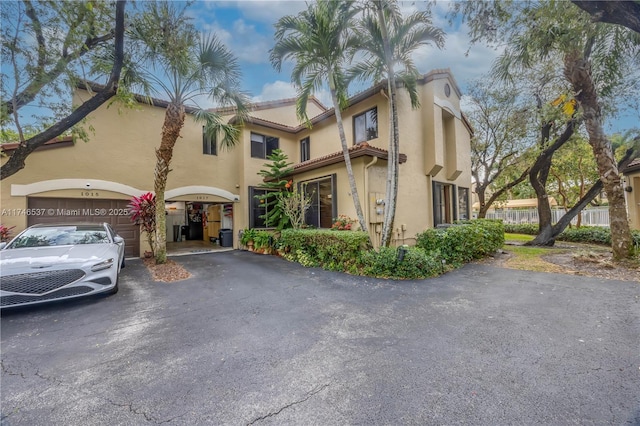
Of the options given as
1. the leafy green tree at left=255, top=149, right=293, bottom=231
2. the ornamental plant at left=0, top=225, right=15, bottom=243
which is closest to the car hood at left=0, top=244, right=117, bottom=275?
the ornamental plant at left=0, top=225, right=15, bottom=243

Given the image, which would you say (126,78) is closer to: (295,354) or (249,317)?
(249,317)

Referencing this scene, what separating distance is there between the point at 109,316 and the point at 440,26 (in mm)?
10540

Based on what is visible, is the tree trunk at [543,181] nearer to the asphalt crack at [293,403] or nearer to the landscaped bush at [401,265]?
the landscaped bush at [401,265]

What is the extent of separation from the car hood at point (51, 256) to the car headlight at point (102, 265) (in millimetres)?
90

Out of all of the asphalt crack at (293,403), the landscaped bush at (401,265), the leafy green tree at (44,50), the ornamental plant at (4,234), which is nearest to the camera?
the asphalt crack at (293,403)

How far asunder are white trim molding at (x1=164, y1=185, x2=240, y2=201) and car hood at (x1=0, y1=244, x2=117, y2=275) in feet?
20.0

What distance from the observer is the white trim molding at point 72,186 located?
28.7 feet

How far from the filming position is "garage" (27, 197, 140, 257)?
9266 millimetres

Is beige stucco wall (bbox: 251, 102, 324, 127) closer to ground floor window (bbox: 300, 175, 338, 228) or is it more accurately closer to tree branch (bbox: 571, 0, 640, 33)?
ground floor window (bbox: 300, 175, 338, 228)

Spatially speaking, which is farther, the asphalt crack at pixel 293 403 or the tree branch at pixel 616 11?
the tree branch at pixel 616 11

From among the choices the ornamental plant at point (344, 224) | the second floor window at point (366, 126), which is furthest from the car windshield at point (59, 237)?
the second floor window at point (366, 126)

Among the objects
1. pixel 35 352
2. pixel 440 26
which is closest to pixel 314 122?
pixel 440 26

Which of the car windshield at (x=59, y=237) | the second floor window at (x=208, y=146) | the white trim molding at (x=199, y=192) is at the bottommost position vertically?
the car windshield at (x=59, y=237)

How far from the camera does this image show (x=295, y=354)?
3268 millimetres
